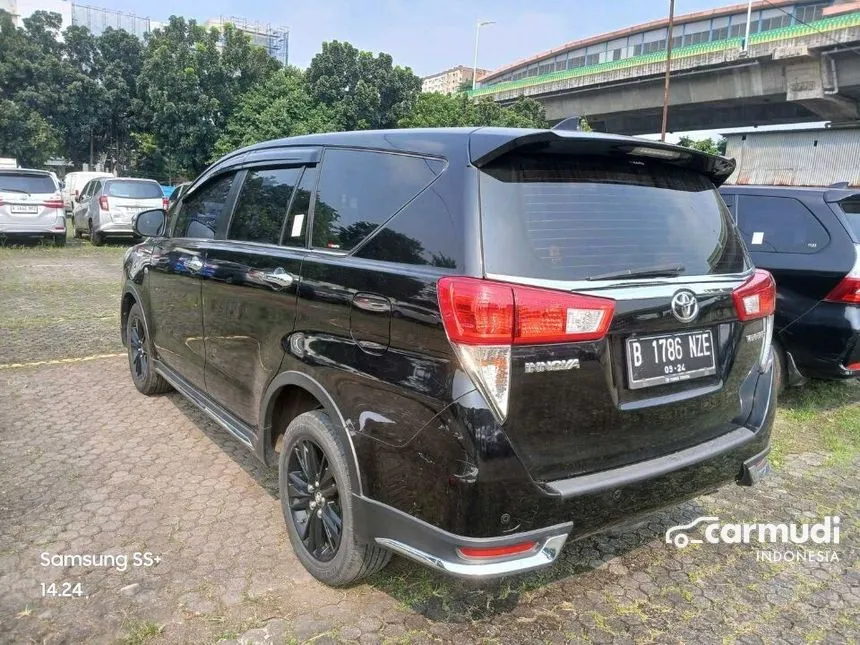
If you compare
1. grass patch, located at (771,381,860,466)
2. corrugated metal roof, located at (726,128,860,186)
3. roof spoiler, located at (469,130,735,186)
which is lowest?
grass patch, located at (771,381,860,466)

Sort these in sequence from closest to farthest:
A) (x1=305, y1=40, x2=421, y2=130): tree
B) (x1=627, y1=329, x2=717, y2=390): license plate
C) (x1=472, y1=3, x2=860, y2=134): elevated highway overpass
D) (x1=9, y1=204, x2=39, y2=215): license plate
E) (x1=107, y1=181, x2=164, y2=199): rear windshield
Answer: (x1=627, y1=329, x2=717, y2=390): license plate → (x1=9, y1=204, x2=39, y2=215): license plate → (x1=107, y1=181, x2=164, y2=199): rear windshield → (x1=472, y1=3, x2=860, y2=134): elevated highway overpass → (x1=305, y1=40, x2=421, y2=130): tree

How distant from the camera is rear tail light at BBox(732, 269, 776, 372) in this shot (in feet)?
8.52

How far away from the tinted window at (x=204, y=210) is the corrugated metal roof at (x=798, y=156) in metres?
27.5

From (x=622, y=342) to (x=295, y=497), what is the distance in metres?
1.59

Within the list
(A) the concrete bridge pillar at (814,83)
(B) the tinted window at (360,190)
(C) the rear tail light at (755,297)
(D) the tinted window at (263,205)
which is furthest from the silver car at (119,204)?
(A) the concrete bridge pillar at (814,83)

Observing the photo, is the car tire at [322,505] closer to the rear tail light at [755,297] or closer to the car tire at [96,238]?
the rear tail light at [755,297]

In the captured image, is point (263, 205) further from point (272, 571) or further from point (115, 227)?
point (115, 227)

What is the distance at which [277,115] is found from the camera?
3381 centimetres

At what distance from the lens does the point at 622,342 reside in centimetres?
217

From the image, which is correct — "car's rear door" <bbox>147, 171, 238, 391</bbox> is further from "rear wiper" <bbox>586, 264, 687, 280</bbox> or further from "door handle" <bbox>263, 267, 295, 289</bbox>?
"rear wiper" <bbox>586, 264, 687, 280</bbox>

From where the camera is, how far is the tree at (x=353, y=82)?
111ft

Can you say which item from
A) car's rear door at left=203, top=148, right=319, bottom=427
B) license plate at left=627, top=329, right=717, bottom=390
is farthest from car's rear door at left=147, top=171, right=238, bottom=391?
license plate at left=627, top=329, right=717, bottom=390

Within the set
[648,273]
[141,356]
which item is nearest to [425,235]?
[648,273]

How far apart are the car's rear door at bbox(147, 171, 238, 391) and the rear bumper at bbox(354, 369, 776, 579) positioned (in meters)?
1.90
